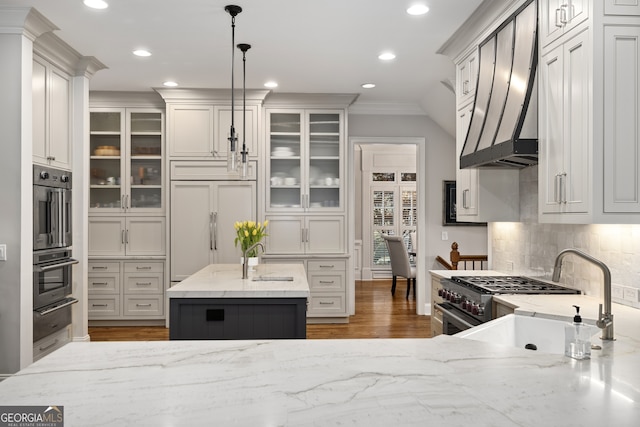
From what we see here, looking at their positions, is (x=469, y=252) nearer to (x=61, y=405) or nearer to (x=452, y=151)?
(x=452, y=151)

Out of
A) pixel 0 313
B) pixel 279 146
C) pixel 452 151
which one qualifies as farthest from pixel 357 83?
pixel 0 313

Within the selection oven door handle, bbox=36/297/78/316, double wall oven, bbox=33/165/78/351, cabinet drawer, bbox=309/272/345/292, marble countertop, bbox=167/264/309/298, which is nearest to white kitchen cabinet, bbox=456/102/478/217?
marble countertop, bbox=167/264/309/298

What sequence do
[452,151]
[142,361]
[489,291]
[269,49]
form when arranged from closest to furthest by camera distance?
[142,361]
[489,291]
[269,49]
[452,151]

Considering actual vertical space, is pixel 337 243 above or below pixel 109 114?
below

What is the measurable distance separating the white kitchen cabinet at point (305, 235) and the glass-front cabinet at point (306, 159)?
14cm

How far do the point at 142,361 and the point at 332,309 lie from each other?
181 inches

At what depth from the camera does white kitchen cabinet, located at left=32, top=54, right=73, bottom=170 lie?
3936mm

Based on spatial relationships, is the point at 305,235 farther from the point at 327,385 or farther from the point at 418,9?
the point at 327,385

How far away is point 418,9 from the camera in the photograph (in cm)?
344

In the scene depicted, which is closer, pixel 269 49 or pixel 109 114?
pixel 269 49

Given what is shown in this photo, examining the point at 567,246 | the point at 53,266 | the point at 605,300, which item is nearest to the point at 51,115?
the point at 53,266

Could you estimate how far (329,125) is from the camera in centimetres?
609

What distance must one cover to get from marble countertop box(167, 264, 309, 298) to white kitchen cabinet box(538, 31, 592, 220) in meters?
1.55

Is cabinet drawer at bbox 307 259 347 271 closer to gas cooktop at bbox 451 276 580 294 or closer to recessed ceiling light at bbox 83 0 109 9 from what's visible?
gas cooktop at bbox 451 276 580 294
